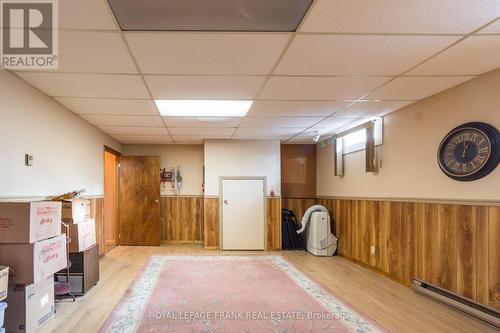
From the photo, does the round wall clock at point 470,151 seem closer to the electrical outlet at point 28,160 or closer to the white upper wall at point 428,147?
the white upper wall at point 428,147

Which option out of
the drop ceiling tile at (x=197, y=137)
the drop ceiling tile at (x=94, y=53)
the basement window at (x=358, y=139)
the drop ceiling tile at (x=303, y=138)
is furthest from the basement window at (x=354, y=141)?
the drop ceiling tile at (x=94, y=53)

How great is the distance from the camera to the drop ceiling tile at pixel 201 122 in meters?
4.64

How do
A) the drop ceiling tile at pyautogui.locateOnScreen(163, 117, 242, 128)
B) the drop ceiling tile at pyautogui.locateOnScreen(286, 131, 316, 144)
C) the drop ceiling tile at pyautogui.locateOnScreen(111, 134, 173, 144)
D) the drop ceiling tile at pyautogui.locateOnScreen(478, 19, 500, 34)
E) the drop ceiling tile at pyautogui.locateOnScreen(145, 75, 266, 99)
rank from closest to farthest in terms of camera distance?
the drop ceiling tile at pyautogui.locateOnScreen(478, 19, 500, 34) → the drop ceiling tile at pyautogui.locateOnScreen(145, 75, 266, 99) → the drop ceiling tile at pyautogui.locateOnScreen(163, 117, 242, 128) → the drop ceiling tile at pyautogui.locateOnScreen(286, 131, 316, 144) → the drop ceiling tile at pyautogui.locateOnScreen(111, 134, 173, 144)

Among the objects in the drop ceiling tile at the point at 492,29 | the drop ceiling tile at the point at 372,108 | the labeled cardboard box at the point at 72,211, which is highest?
the drop ceiling tile at the point at 492,29

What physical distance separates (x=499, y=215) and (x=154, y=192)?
18.9 ft

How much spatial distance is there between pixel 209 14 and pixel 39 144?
8.10ft

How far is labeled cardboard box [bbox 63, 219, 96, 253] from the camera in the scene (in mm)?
3516

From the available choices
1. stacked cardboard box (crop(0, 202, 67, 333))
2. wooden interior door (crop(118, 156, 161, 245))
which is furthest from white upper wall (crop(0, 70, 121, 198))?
wooden interior door (crop(118, 156, 161, 245))

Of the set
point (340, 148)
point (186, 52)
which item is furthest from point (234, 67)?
point (340, 148)

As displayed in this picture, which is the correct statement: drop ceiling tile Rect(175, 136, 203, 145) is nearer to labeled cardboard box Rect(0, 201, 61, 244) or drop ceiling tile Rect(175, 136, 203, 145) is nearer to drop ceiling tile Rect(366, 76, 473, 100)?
drop ceiling tile Rect(366, 76, 473, 100)

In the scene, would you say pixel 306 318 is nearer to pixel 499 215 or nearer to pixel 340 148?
pixel 499 215

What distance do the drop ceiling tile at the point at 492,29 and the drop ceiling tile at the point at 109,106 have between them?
3056 mm

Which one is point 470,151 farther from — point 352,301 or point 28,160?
point 28,160

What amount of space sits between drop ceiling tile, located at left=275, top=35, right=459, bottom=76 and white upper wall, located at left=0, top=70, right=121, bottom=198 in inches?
90.3
